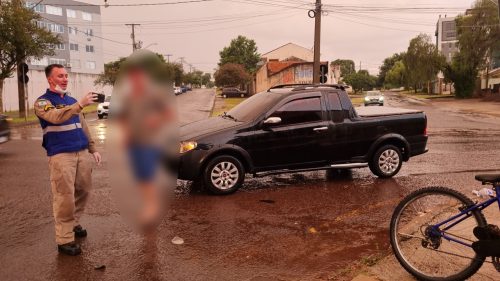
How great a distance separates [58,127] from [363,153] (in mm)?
5500

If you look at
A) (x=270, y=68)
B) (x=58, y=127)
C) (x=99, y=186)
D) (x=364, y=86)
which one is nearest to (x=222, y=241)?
(x=58, y=127)

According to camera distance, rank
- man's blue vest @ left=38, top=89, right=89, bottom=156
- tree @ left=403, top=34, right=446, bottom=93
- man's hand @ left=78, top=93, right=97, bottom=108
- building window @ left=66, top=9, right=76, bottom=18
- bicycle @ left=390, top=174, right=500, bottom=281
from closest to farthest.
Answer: man's hand @ left=78, top=93, right=97, bottom=108 → bicycle @ left=390, top=174, right=500, bottom=281 → man's blue vest @ left=38, top=89, right=89, bottom=156 → tree @ left=403, top=34, right=446, bottom=93 → building window @ left=66, top=9, right=76, bottom=18

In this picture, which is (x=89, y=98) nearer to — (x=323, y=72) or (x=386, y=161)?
(x=386, y=161)

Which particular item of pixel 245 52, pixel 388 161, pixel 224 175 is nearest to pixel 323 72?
pixel 388 161

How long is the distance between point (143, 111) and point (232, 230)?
4340 mm

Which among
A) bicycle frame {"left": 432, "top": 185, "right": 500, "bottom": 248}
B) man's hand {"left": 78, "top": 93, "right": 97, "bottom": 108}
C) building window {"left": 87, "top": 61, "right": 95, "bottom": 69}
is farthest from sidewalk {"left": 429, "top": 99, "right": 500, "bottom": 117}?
building window {"left": 87, "top": 61, "right": 95, "bottom": 69}

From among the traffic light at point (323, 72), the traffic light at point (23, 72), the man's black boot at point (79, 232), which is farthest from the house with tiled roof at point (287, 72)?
the man's black boot at point (79, 232)

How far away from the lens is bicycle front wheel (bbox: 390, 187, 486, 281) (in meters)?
3.79

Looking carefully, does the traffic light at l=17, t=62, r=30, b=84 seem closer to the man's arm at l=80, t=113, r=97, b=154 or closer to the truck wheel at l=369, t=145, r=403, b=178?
the truck wheel at l=369, t=145, r=403, b=178

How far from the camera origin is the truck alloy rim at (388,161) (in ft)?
27.3

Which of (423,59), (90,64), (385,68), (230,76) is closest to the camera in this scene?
(423,59)

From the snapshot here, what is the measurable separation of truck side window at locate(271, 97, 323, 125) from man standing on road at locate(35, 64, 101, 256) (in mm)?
3572

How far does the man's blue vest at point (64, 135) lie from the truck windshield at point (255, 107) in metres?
3.50

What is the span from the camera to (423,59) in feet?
184
